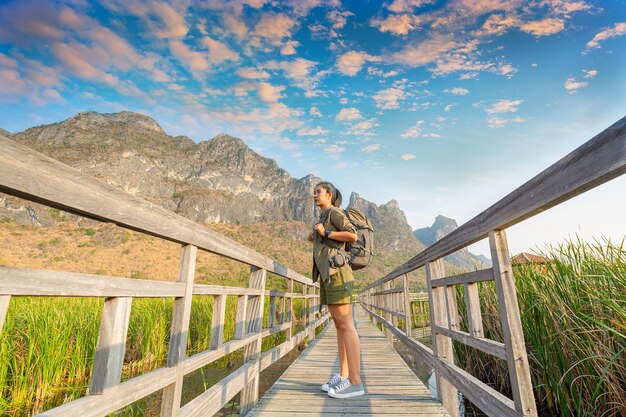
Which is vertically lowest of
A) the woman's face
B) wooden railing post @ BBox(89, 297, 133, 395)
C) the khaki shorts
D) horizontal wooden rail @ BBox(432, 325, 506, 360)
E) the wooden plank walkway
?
the wooden plank walkway

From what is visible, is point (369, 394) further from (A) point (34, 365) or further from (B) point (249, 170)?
(B) point (249, 170)

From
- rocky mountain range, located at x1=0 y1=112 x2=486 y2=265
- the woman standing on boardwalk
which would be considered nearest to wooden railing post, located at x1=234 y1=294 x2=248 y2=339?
the woman standing on boardwalk

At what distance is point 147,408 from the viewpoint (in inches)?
115

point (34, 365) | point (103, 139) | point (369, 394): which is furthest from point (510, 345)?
point (103, 139)

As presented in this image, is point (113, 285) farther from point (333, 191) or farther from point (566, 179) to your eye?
point (333, 191)

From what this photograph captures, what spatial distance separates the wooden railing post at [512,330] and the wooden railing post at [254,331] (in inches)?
63.6

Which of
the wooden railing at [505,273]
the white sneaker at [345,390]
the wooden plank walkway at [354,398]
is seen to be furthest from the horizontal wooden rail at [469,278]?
the white sneaker at [345,390]

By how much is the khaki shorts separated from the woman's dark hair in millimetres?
618

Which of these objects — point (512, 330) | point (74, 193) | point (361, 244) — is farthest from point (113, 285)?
point (361, 244)

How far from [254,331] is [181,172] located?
86833 mm

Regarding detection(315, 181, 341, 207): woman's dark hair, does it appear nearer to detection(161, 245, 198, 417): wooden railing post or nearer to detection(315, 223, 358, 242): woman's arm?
detection(315, 223, 358, 242): woman's arm

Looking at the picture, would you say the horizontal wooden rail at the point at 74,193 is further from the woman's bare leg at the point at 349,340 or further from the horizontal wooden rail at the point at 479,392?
the horizontal wooden rail at the point at 479,392

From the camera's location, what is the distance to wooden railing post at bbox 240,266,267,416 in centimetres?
217

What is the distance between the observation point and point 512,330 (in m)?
1.18
